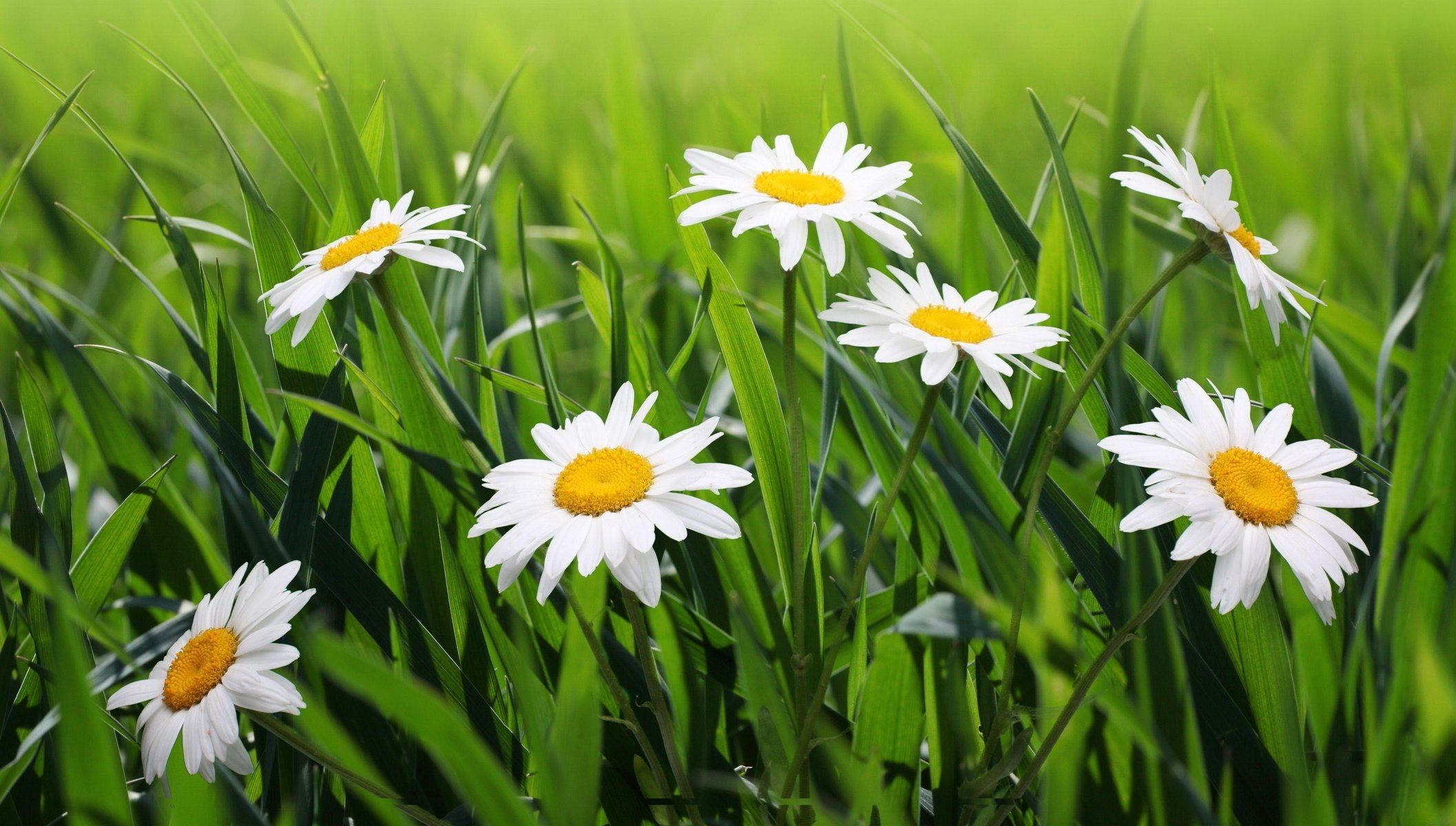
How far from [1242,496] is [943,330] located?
132 millimetres

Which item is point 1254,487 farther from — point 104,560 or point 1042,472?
point 104,560

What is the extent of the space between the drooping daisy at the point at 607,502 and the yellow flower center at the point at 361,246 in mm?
115

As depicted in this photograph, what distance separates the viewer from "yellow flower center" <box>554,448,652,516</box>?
13.9 inches

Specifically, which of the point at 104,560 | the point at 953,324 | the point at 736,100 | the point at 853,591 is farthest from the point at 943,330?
the point at 736,100

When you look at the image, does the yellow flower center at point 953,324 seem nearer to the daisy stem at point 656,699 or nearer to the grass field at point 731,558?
the grass field at point 731,558

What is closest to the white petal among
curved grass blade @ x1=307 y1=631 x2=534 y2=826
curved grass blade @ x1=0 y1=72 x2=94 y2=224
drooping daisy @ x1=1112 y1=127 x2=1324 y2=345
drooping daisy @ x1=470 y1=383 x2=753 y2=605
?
drooping daisy @ x1=470 y1=383 x2=753 y2=605

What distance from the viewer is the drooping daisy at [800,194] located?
1.23ft

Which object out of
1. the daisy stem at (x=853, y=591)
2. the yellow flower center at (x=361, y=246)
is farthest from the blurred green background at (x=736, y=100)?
→ the daisy stem at (x=853, y=591)

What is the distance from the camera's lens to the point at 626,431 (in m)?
0.40

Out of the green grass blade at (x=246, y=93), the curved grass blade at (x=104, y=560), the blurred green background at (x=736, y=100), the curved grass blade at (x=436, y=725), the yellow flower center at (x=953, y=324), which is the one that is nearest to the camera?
the curved grass blade at (x=436, y=725)

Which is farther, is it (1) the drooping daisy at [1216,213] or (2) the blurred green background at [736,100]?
(2) the blurred green background at [736,100]

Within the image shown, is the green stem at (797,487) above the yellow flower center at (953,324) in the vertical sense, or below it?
below

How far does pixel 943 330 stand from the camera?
1.22 ft

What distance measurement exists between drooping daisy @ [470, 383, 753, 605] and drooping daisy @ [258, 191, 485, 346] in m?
0.09
